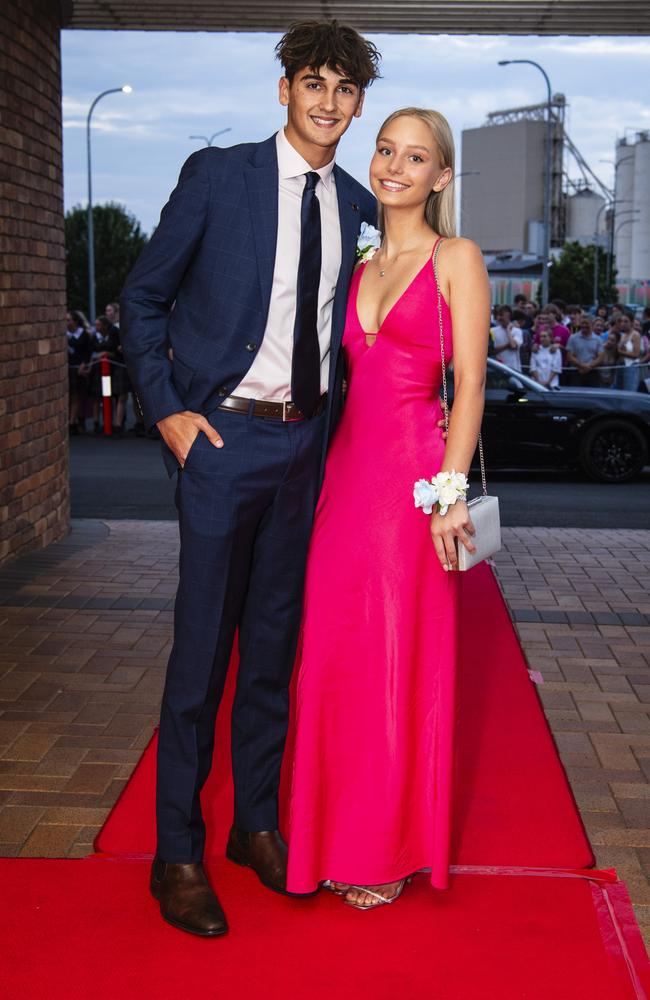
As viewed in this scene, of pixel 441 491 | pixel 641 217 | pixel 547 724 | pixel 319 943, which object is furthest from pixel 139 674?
pixel 641 217

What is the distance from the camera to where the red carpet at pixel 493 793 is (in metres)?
3.39

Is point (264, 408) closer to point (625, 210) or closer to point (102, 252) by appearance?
point (102, 252)

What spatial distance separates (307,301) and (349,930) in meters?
1.58

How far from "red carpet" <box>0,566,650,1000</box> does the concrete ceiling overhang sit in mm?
6637

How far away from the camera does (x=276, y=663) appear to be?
125 inches

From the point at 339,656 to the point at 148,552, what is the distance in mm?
4918

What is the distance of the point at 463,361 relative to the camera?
119 inches

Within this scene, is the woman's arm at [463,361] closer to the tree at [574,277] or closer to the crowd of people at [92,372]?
the crowd of people at [92,372]

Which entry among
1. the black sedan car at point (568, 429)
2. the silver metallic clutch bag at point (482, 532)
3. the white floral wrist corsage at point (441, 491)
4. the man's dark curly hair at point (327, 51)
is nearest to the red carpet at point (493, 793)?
the silver metallic clutch bag at point (482, 532)

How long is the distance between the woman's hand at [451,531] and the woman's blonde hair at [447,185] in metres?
0.77

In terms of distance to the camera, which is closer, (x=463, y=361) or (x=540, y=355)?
(x=463, y=361)

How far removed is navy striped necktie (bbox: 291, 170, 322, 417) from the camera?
116 inches

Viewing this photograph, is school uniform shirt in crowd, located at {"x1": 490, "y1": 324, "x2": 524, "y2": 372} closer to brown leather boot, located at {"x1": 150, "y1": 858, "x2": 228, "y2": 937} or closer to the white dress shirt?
the white dress shirt

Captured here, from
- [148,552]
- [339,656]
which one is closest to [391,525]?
[339,656]
